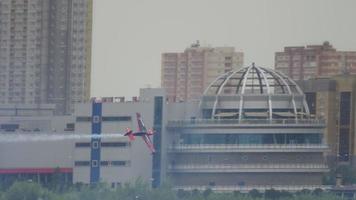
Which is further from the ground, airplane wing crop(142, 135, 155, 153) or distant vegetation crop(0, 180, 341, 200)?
airplane wing crop(142, 135, 155, 153)

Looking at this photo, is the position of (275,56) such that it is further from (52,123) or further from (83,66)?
(52,123)

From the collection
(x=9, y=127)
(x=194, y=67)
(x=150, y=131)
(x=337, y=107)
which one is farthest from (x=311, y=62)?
(x=150, y=131)

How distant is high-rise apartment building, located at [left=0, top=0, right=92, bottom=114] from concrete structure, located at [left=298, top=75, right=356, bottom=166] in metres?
18.4

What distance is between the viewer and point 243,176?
112438mm

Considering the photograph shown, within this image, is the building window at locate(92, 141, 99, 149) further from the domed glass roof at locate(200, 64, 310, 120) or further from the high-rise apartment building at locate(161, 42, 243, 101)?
the high-rise apartment building at locate(161, 42, 243, 101)

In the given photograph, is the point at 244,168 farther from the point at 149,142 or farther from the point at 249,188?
the point at 149,142

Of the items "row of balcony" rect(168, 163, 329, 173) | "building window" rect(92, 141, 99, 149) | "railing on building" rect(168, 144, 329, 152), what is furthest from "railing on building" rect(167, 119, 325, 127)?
"building window" rect(92, 141, 99, 149)

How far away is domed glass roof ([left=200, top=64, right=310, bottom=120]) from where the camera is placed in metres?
113


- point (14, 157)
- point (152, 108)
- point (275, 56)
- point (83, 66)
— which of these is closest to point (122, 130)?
point (152, 108)

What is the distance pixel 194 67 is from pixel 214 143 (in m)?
52.5

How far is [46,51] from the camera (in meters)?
148

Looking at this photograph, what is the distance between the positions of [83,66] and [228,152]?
39370mm

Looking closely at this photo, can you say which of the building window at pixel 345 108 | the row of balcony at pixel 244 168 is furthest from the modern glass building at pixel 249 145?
the building window at pixel 345 108

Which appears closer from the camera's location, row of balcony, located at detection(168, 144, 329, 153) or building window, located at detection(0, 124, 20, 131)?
row of balcony, located at detection(168, 144, 329, 153)
